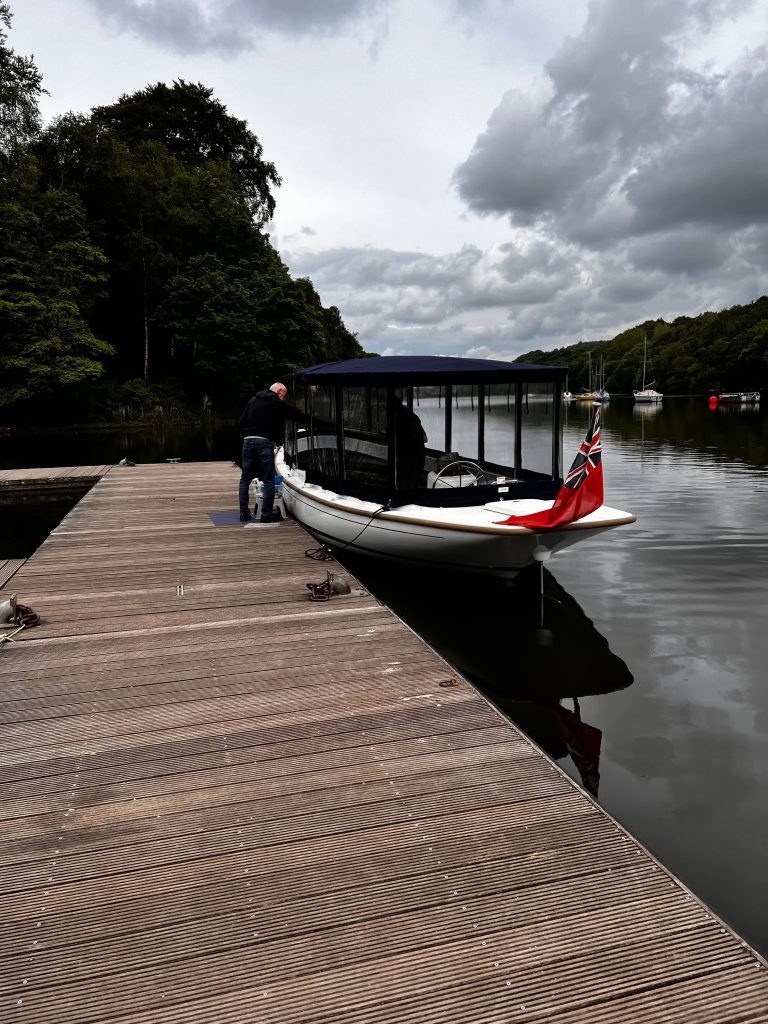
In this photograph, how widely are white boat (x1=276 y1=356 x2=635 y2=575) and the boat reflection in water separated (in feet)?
2.26

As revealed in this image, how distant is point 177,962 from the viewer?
2.47 meters

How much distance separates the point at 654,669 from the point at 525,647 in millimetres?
1285

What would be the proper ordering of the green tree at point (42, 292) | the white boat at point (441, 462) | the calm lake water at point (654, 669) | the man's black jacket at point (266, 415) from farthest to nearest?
the green tree at point (42, 292), the man's black jacket at point (266, 415), the white boat at point (441, 462), the calm lake water at point (654, 669)

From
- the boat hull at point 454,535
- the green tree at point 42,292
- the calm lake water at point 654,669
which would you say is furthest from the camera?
the green tree at point 42,292

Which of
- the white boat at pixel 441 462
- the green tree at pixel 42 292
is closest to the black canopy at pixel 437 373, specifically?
the white boat at pixel 441 462

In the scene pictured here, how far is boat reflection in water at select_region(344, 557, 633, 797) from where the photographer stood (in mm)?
5770

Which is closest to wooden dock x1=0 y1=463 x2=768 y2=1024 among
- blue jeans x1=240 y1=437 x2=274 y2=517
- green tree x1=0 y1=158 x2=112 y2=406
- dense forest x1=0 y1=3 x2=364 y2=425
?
blue jeans x1=240 y1=437 x2=274 y2=517

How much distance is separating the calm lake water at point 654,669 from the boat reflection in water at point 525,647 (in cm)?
2

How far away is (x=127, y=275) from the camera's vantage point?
4350 centimetres

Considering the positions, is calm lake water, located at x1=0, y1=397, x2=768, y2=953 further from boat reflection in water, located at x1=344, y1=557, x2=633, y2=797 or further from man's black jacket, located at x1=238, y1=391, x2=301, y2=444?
man's black jacket, located at x1=238, y1=391, x2=301, y2=444

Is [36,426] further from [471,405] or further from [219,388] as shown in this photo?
[471,405]

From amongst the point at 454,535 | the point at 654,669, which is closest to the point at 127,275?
the point at 454,535

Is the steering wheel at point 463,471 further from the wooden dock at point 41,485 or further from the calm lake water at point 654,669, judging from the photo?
the wooden dock at point 41,485

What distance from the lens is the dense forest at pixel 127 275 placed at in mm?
32750
